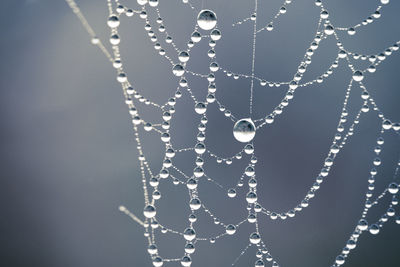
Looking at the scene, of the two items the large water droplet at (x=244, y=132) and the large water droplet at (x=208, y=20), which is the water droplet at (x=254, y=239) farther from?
the large water droplet at (x=208, y=20)

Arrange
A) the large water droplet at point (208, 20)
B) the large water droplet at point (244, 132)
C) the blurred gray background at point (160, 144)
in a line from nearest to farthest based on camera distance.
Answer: the large water droplet at point (208, 20) < the large water droplet at point (244, 132) < the blurred gray background at point (160, 144)

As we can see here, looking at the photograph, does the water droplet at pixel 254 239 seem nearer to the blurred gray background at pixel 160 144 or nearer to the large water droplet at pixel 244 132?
the large water droplet at pixel 244 132

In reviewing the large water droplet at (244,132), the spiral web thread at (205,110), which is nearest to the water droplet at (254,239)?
the spiral web thread at (205,110)

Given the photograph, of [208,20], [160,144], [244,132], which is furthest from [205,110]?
[160,144]

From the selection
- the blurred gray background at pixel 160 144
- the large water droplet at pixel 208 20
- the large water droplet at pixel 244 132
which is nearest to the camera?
the large water droplet at pixel 208 20

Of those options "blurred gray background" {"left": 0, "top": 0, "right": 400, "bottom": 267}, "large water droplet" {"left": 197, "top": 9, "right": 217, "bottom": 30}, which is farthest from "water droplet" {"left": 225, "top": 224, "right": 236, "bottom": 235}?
"blurred gray background" {"left": 0, "top": 0, "right": 400, "bottom": 267}

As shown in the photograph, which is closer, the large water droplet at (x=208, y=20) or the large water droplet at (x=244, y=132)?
the large water droplet at (x=208, y=20)

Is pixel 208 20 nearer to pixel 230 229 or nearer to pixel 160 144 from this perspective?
pixel 230 229

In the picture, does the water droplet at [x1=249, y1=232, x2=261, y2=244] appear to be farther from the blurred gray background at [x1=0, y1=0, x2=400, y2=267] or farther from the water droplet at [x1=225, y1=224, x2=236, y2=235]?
the blurred gray background at [x1=0, y1=0, x2=400, y2=267]

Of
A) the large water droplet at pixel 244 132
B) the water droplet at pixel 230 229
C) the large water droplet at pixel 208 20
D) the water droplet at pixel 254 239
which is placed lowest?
the water droplet at pixel 254 239

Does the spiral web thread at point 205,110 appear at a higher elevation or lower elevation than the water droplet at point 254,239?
higher
